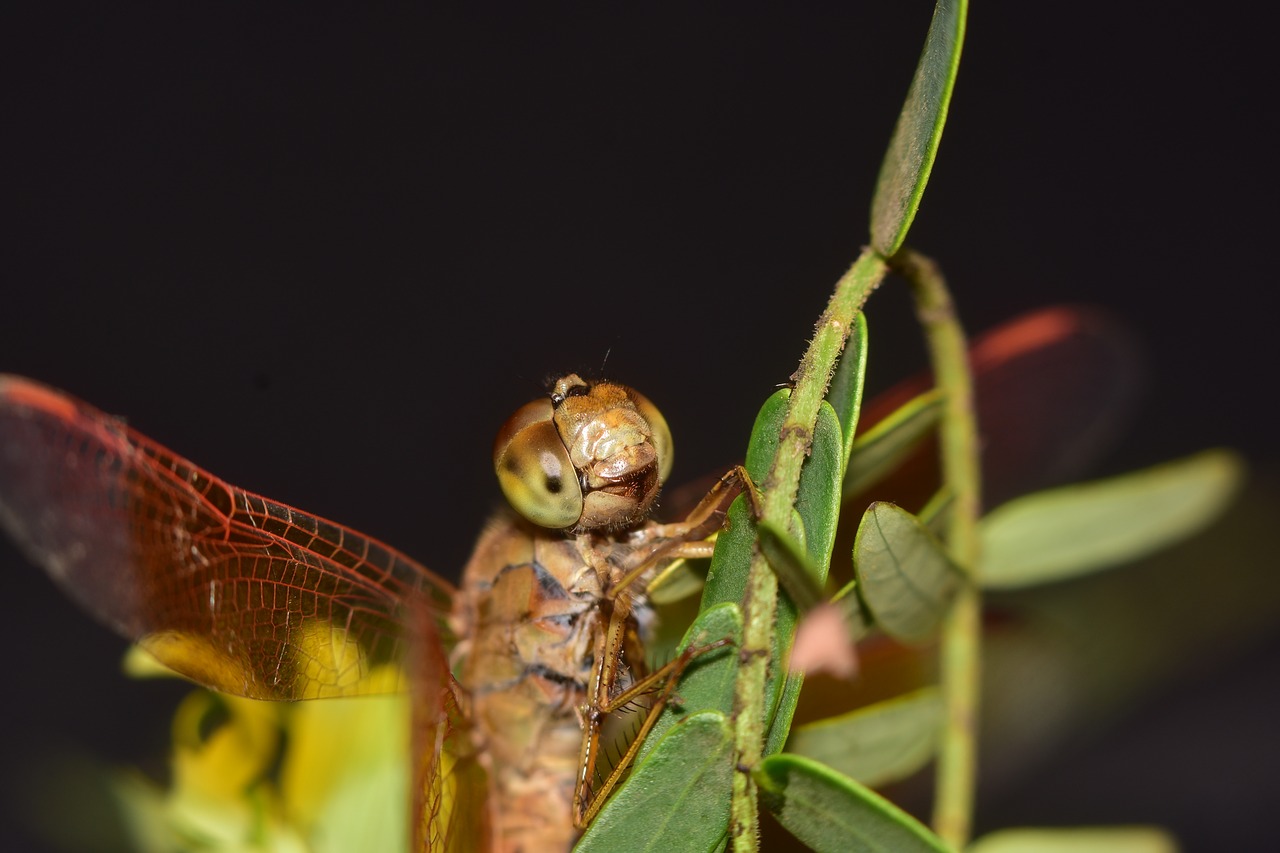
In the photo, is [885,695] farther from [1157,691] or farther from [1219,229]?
[1219,229]

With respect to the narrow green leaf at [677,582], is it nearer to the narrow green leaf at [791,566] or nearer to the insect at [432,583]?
the insect at [432,583]

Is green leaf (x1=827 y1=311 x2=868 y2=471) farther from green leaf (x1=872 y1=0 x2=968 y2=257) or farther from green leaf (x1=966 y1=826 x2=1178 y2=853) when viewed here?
green leaf (x1=966 y1=826 x2=1178 y2=853)

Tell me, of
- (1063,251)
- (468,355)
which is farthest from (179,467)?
(1063,251)

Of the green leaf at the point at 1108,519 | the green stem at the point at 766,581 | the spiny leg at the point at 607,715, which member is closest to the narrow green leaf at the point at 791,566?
the green stem at the point at 766,581

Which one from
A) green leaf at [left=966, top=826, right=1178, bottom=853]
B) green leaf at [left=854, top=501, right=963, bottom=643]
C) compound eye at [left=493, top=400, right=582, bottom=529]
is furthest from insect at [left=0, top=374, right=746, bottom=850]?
green leaf at [left=966, top=826, right=1178, bottom=853]

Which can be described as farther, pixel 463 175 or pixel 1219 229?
pixel 1219 229

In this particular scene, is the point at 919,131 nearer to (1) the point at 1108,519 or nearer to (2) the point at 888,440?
(2) the point at 888,440

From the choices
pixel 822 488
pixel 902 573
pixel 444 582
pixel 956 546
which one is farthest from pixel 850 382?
pixel 444 582
